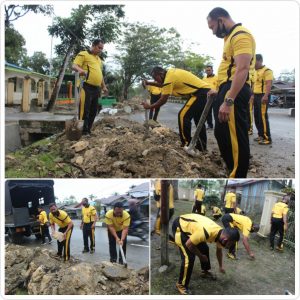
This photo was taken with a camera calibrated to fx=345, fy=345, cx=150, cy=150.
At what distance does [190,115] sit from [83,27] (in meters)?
1.26

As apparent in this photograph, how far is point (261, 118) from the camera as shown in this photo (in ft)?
13.6

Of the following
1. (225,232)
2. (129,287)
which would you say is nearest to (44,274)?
(129,287)

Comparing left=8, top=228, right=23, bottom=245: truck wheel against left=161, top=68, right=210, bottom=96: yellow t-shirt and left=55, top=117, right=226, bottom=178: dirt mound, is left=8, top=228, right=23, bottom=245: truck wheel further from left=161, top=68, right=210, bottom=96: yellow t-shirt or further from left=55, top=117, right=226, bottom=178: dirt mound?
left=161, top=68, right=210, bottom=96: yellow t-shirt

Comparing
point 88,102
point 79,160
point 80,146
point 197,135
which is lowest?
point 79,160

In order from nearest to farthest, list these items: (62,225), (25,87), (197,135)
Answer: (62,225)
(197,135)
(25,87)

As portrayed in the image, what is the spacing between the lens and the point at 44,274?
291 cm

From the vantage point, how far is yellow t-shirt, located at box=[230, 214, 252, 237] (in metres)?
2.88

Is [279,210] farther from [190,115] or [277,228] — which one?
[190,115]

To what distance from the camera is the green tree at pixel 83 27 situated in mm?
2848

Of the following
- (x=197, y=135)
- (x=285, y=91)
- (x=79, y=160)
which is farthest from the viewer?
(x=285, y=91)

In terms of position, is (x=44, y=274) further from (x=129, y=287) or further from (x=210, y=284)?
(x=210, y=284)

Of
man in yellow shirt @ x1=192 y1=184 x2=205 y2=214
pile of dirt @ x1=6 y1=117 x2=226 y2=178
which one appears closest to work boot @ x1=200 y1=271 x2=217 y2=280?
man in yellow shirt @ x1=192 y1=184 x2=205 y2=214

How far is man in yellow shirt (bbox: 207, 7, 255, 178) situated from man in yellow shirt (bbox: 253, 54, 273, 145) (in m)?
1.09

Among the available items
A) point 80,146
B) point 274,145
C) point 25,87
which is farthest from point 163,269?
point 25,87
